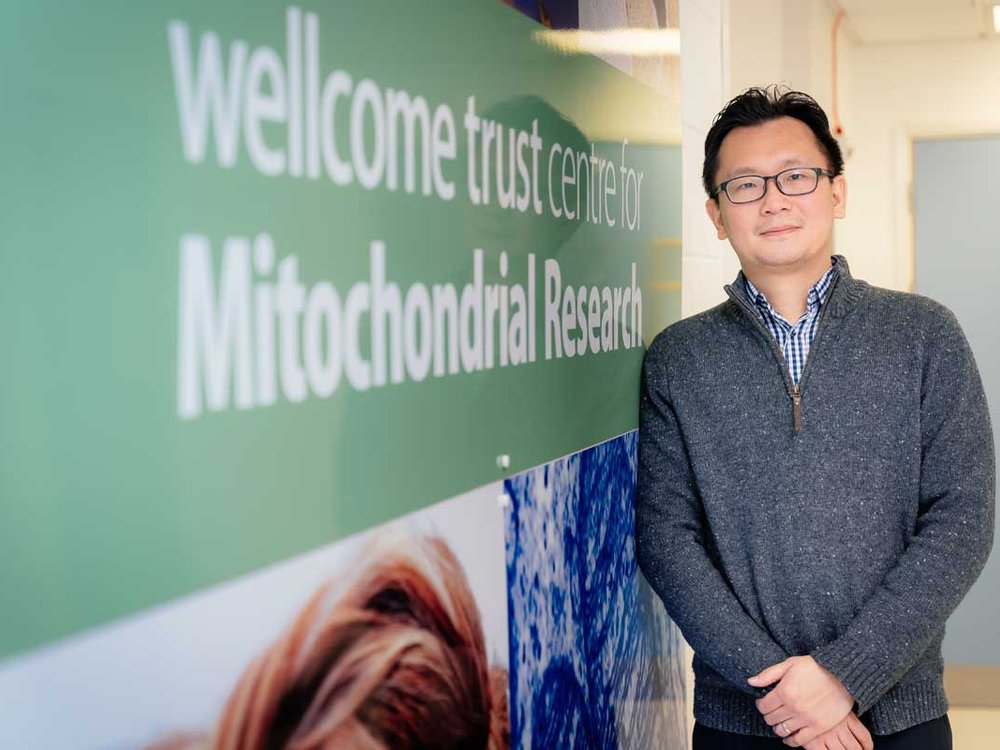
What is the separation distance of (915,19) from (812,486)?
393 centimetres

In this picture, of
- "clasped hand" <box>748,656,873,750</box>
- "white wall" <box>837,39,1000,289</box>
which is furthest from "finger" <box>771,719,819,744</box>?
"white wall" <box>837,39,1000,289</box>

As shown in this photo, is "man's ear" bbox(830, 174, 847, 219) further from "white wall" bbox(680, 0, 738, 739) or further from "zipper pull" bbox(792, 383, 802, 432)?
"white wall" bbox(680, 0, 738, 739)

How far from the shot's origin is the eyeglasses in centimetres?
168

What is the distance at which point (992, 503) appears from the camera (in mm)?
1590

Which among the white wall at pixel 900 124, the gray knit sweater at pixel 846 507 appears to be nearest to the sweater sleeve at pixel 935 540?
the gray knit sweater at pixel 846 507

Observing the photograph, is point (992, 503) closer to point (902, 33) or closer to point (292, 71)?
point (292, 71)

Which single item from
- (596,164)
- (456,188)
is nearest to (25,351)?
(456,188)

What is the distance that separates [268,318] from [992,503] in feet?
3.79

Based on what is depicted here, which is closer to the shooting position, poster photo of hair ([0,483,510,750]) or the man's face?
poster photo of hair ([0,483,510,750])

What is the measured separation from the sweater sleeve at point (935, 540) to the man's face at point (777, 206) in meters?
0.23

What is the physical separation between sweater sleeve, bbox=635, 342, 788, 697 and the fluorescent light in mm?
475

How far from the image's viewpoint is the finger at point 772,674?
1521 millimetres

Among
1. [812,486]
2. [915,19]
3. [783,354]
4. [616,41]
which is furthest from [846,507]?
[915,19]

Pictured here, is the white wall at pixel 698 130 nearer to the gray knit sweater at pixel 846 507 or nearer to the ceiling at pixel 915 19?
the gray knit sweater at pixel 846 507
